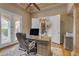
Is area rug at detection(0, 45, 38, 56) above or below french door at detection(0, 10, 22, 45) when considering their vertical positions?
below

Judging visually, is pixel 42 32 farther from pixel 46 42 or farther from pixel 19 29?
pixel 19 29

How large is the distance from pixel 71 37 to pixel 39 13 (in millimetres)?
857

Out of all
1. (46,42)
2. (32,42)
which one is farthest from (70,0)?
(32,42)

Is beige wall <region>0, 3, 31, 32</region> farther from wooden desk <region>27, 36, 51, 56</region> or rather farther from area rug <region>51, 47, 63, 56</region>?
area rug <region>51, 47, 63, 56</region>

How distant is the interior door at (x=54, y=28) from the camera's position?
7.55ft

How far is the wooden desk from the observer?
2.25 meters

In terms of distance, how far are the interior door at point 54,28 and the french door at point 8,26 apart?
68 centimetres

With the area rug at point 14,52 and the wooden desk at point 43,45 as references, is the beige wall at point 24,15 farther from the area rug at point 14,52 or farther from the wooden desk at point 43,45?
the area rug at point 14,52

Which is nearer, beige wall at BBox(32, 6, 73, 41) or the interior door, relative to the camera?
beige wall at BBox(32, 6, 73, 41)

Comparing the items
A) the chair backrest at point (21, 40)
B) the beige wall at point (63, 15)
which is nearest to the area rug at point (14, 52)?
the chair backrest at point (21, 40)

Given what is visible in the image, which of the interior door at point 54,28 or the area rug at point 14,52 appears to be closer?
the area rug at point 14,52

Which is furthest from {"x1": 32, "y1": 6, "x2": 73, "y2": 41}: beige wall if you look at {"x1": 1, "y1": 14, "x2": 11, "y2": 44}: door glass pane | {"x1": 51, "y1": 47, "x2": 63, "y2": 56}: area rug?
{"x1": 1, "y1": 14, "x2": 11, "y2": 44}: door glass pane

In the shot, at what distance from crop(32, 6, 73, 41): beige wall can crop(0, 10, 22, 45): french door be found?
0.42 metres

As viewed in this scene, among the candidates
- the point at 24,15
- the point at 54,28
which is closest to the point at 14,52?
the point at 24,15
